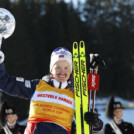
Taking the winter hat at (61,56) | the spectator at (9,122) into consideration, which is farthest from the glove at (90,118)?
the spectator at (9,122)

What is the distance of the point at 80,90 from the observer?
125 inches

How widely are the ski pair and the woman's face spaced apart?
12cm

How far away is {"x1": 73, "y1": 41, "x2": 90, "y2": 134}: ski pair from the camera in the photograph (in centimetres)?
312

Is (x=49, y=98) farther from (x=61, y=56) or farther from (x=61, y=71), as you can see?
(x=61, y=56)

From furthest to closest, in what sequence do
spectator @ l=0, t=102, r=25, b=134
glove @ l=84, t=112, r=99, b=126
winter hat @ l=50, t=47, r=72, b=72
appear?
spectator @ l=0, t=102, r=25, b=134
winter hat @ l=50, t=47, r=72, b=72
glove @ l=84, t=112, r=99, b=126

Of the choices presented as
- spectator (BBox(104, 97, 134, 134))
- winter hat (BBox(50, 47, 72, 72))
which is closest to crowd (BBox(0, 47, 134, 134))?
winter hat (BBox(50, 47, 72, 72))

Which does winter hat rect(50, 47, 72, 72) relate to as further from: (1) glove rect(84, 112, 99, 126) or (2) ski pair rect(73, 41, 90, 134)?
(1) glove rect(84, 112, 99, 126)

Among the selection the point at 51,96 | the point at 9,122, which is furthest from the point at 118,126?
the point at 51,96

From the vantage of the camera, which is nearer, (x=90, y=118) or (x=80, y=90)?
(x=90, y=118)

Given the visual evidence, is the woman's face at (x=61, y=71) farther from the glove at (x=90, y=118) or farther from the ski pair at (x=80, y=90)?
the glove at (x=90, y=118)

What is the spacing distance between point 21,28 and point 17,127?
81.8ft

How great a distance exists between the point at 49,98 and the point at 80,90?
1.18 feet

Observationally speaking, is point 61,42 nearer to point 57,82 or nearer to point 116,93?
point 116,93

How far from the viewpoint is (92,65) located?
3.31 meters
